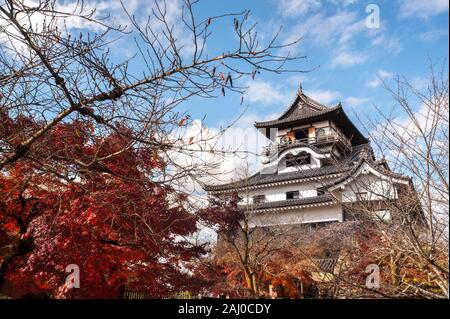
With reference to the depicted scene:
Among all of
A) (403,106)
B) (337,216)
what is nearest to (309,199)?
(337,216)

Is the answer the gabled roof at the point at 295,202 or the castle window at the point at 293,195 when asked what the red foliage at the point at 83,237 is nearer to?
the gabled roof at the point at 295,202

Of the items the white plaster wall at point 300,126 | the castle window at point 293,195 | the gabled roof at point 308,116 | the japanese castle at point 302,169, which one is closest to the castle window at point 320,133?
the japanese castle at point 302,169

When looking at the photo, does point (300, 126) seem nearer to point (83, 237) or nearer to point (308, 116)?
point (308, 116)

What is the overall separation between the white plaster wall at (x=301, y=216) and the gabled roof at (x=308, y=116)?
7768 millimetres

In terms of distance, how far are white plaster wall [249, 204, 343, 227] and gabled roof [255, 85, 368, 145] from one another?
7768 mm

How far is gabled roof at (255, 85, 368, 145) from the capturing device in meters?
26.5

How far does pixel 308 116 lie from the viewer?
27.0 meters

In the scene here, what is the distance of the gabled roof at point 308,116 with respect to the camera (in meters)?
26.5

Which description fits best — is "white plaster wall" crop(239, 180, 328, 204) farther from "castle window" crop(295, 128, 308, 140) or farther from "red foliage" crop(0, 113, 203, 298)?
"red foliage" crop(0, 113, 203, 298)

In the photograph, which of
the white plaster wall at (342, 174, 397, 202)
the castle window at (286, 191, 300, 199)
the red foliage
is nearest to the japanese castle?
the castle window at (286, 191, 300, 199)

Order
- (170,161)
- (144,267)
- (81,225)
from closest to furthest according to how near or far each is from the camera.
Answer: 1. (170,161)
2. (81,225)
3. (144,267)
